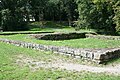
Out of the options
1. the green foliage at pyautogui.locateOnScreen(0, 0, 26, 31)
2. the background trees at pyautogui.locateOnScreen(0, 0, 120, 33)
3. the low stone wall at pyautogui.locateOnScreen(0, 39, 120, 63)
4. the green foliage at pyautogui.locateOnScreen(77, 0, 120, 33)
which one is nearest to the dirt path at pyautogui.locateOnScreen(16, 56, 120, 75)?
the low stone wall at pyautogui.locateOnScreen(0, 39, 120, 63)

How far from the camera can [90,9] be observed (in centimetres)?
4191

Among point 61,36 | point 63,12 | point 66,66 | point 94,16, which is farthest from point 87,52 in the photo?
point 63,12

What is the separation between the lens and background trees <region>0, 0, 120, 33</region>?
38484mm

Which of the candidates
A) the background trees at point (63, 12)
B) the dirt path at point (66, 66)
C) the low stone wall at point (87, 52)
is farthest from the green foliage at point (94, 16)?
the dirt path at point (66, 66)

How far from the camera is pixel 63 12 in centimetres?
6625

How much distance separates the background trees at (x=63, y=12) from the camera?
38.5 m

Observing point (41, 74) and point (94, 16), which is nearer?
point (41, 74)

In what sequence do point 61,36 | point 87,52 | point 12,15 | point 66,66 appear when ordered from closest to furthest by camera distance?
point 66,66
point 87,52
point 61,36
point 12,15

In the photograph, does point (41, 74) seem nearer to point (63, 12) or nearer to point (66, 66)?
point (66, 66)

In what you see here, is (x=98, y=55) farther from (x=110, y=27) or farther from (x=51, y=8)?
(x=51, y=8)

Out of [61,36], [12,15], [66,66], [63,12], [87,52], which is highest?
[63,12]

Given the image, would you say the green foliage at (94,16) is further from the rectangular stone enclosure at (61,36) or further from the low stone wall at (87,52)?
the low stone wall at (87,52)

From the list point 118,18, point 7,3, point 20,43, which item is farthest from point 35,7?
point 20,43

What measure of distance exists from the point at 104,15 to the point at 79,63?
96.8 feet
